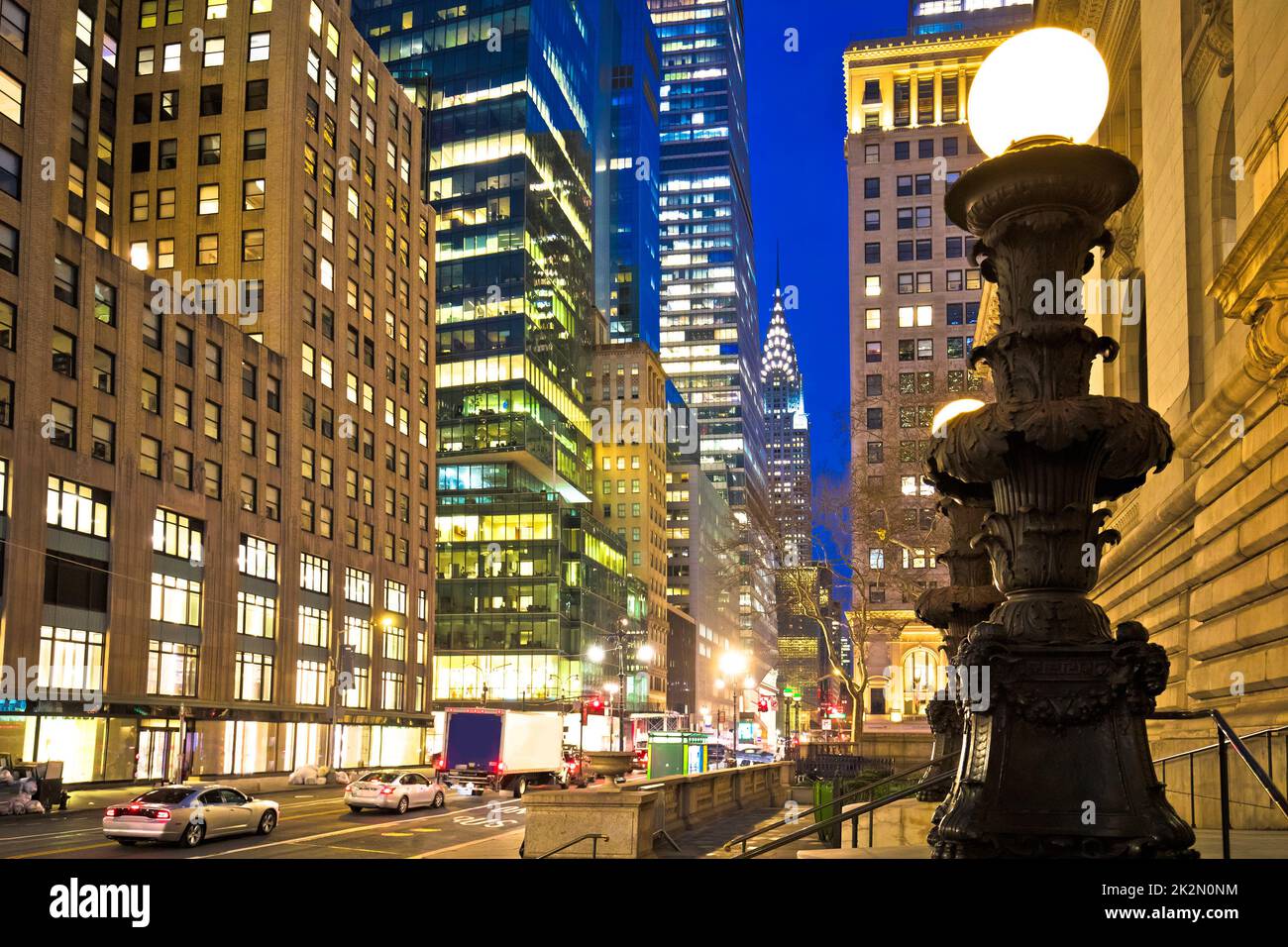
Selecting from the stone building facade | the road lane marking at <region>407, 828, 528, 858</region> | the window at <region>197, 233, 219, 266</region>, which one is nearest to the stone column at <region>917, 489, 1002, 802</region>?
the stone building facade

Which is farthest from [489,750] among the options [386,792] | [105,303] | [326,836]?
[105,303]

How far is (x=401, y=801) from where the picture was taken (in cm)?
3669

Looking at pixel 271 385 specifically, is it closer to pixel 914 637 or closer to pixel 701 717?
pixel 914 637

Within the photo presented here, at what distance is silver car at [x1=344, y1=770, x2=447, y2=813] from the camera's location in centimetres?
3612

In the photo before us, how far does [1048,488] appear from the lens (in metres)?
5.08

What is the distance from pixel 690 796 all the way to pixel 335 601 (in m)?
51.0

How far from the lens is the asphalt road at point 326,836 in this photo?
24797mm

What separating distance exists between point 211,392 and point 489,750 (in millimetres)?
26275

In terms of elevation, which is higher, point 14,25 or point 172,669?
point 14,25

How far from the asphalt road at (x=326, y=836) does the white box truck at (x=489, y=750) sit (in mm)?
6168

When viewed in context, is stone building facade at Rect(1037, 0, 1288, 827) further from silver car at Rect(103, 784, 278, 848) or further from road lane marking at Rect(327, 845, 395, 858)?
silver car at Rect(103, 784, 278, 848)

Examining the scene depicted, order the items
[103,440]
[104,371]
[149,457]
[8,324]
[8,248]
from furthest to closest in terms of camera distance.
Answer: [149,457] < [104,371] < [103,440] < [8,248] < [8,324]

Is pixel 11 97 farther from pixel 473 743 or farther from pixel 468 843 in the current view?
pixel 468 843

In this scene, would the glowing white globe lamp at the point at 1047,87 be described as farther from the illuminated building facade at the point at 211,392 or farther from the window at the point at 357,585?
the window at the point at 357,585
